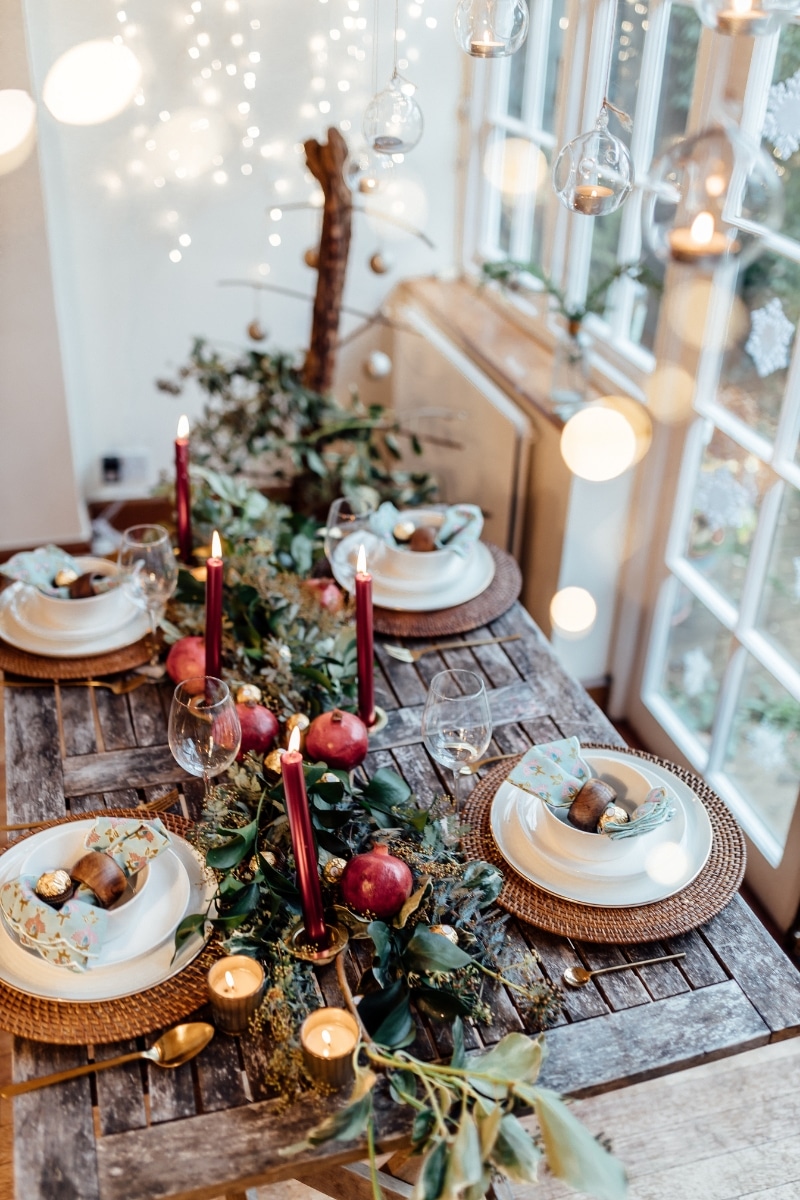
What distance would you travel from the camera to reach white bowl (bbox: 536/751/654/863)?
1.22 meters

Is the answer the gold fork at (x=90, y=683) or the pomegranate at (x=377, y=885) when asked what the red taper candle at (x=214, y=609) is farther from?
the pomegranate at (x=377, y=885)

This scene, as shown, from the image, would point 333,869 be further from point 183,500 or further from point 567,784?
point 183,500

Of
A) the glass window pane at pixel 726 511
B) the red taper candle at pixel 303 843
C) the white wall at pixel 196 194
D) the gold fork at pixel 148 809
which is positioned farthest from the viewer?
the white wall at pixel 196 194

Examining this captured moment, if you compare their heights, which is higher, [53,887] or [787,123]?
[787,123]

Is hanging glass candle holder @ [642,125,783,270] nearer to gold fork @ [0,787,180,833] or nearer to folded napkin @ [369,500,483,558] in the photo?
folded napkin @ [369,500,483,558]

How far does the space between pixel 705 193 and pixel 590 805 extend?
26.9 inches

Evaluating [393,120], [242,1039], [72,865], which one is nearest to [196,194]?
[393,120]

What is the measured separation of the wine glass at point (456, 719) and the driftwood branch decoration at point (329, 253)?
1359 mm

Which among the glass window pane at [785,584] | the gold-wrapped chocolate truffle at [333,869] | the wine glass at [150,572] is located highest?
the wine glass at [150,572]

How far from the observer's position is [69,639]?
1592 millimetres

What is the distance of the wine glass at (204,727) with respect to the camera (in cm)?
119

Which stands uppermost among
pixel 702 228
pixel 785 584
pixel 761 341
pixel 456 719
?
pixel 702 228

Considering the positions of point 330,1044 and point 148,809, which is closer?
point 330,1044

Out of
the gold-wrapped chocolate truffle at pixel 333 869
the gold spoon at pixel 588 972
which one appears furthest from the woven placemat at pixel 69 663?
the gold spoon at pixel 588 972
